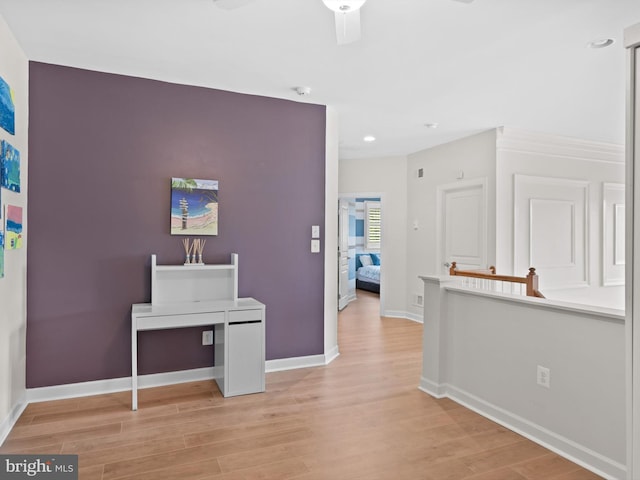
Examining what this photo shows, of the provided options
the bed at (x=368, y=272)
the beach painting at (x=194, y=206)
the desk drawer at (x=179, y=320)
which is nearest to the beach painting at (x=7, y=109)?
the beach painting at (x=194, y=206)

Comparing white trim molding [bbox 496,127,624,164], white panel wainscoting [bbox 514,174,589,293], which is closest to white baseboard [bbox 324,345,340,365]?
white panel wainscoting [bbox 514,174,589,293]

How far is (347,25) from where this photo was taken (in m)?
2.16

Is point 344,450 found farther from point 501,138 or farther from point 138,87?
point 501,138

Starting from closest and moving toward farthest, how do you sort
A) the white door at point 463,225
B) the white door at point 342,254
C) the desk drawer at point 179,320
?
the desk drawer at point 179,320, the white door at point 463,225, the white door at point 342,254

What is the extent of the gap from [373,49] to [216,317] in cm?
238

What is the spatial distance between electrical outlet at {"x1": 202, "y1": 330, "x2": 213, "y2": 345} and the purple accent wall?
0.19 feet

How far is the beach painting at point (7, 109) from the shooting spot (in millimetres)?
2561

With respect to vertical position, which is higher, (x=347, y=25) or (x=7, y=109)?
(x=347, y=25)

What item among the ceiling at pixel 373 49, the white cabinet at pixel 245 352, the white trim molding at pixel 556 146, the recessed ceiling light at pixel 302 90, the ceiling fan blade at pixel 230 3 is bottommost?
the white cabinet at pixel 245 352

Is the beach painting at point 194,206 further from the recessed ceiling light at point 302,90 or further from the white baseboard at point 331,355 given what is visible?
the white baseboard at point 331,355

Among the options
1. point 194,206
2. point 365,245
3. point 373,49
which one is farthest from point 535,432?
point 365,245

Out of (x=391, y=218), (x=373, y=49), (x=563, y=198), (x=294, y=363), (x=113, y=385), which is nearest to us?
(x=373, y=49)

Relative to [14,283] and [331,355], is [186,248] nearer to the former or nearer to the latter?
[14,283]

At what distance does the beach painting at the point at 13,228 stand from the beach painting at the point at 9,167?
150mm
